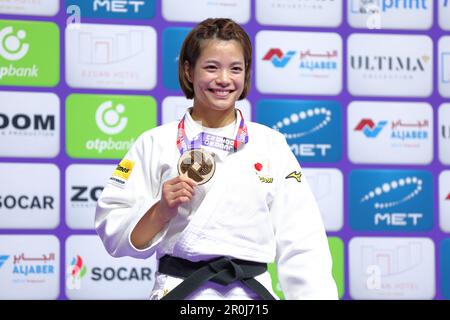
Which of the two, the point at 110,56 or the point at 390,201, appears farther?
the point at 390,201

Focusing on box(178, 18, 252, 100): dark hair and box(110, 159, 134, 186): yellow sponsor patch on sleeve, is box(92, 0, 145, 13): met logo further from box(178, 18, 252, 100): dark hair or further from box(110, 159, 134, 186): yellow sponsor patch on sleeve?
box(110, 159, 134, 186): yellow sponsor patch on sleeve

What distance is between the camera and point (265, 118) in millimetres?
3898

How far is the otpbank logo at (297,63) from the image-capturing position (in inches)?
154

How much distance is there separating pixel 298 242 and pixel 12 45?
1.94m

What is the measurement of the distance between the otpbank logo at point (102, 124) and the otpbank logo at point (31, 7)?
0.38 m

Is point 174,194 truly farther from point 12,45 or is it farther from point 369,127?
point 369,127

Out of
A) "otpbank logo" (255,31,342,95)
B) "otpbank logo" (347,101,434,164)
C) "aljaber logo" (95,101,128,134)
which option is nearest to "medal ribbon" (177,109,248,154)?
"aljaber logo" (95,101,128,134)

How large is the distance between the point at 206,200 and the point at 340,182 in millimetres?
1793

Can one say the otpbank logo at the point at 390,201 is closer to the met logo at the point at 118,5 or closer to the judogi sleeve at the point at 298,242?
the met logo at the point at 118,5

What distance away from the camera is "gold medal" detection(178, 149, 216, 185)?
223 cm

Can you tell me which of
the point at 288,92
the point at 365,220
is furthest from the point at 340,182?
the point at 288,92

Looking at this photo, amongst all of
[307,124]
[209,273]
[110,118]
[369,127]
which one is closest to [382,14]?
[369,127]

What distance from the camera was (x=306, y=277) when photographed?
7.44 ft

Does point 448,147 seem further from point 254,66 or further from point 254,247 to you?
point 254,247
